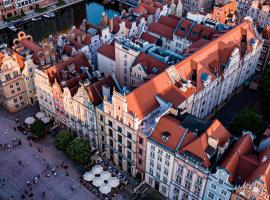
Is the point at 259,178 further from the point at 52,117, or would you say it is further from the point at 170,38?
the point at 170,38

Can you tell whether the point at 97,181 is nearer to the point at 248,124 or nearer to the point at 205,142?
the point at 205,142

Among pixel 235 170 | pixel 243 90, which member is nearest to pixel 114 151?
pixel 235 170

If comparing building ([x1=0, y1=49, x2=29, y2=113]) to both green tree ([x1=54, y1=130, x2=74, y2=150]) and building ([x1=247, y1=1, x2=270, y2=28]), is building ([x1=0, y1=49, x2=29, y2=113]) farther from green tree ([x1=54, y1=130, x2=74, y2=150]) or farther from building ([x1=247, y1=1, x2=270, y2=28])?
building ([x1=247, y1=1, x2=270, y2=28])

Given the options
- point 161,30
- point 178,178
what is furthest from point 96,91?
point 161,30

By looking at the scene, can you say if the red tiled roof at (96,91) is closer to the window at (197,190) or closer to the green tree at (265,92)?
the window at (197,190)

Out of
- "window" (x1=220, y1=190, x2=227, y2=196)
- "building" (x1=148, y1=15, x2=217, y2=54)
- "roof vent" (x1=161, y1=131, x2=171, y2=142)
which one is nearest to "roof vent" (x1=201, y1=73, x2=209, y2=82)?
"roof vent" (x1=161, y1=131, x2=171, y2=142)

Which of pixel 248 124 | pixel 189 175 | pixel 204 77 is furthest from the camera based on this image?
pixel 204 77

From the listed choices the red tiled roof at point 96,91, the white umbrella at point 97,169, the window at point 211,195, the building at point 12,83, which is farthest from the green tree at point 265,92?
the building at point 12,83
